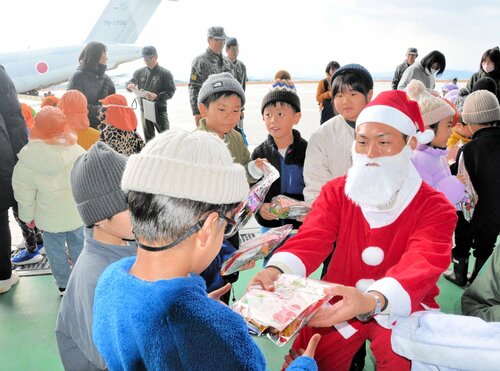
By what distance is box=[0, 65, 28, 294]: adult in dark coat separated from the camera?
8.91 ft

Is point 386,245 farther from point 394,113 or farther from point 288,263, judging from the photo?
point 394,113

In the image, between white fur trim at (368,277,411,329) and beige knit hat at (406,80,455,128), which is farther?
beige knit hat at (406,80,455,128)

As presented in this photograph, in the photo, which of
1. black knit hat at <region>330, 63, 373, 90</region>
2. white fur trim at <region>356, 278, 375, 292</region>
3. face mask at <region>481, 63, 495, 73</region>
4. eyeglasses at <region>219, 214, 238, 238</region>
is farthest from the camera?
face mask at <region>481, 63, 495, 73</region>

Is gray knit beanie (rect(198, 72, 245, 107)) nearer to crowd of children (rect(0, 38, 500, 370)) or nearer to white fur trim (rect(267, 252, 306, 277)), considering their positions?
crowd of children (rect(0, 38, 500, 370))

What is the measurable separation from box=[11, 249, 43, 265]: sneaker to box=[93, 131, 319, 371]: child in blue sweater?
2.84 meters

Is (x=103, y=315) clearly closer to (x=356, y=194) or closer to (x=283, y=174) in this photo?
(x=356, y=194)

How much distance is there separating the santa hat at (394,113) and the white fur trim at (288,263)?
2.15 feet

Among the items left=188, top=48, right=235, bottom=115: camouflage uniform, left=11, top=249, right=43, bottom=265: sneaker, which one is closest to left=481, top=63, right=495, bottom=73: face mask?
left=188, top=48, right=235, bottom=115: camouflage uniform

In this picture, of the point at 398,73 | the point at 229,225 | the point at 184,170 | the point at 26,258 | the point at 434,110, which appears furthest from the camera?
the point at 398,73

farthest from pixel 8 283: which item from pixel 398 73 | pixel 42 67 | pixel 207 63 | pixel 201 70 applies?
pixel 42 67

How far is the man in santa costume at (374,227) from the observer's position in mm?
1533

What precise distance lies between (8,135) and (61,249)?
92 centimetres

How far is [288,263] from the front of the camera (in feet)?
5.09

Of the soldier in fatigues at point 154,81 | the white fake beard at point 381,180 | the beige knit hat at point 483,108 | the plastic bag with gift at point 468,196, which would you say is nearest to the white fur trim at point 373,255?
the white fake beard at point 381,180
